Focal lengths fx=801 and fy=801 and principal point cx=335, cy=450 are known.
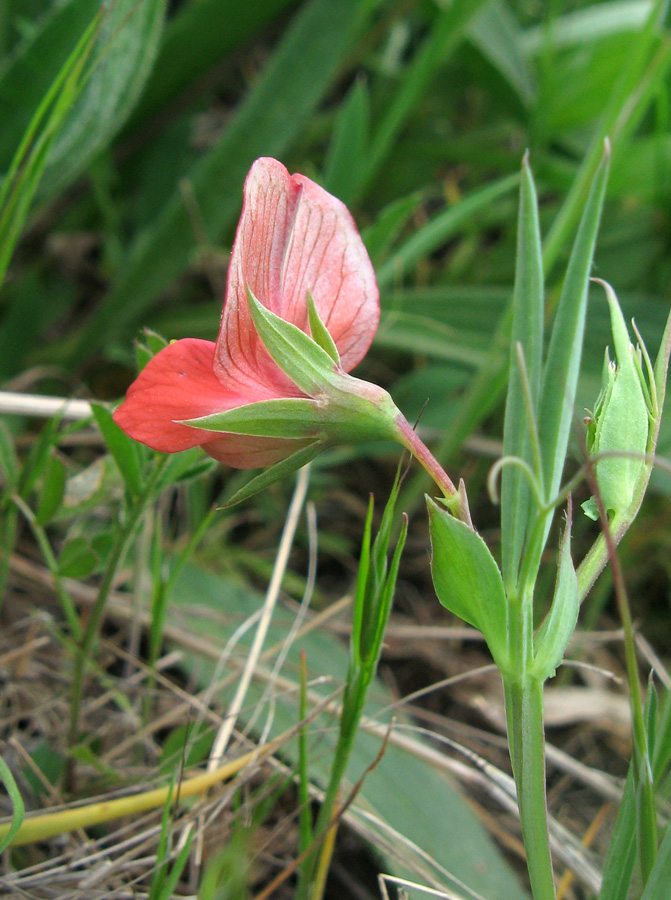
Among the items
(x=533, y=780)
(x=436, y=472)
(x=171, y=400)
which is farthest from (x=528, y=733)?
(x=171, y=400)

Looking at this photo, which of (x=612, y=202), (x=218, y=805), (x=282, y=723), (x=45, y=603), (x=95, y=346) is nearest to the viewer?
(x=218, y=805)

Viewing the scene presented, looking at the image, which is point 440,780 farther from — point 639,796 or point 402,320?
point 402,320

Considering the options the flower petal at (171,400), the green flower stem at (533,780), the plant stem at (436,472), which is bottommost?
the green flower stem at (533,780)

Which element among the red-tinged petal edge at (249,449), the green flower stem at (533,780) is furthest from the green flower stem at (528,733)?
the red-tinged petal edge at (249,449)

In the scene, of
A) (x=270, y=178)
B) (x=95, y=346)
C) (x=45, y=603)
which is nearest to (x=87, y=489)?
(x=45, y=603)

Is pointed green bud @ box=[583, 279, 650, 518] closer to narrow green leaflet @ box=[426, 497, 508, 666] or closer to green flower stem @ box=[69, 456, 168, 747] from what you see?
narrow green leaflet @ box=[426, 497, 508, 666]

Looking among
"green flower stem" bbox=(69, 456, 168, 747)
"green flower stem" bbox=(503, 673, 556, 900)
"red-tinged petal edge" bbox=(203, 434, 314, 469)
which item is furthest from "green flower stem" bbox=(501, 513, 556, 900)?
"green flower stem" bbox=(69, 456, 168, 747)

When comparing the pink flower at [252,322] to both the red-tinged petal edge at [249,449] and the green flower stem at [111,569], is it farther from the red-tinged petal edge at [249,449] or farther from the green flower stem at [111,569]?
the green flower stem at [111,569]
